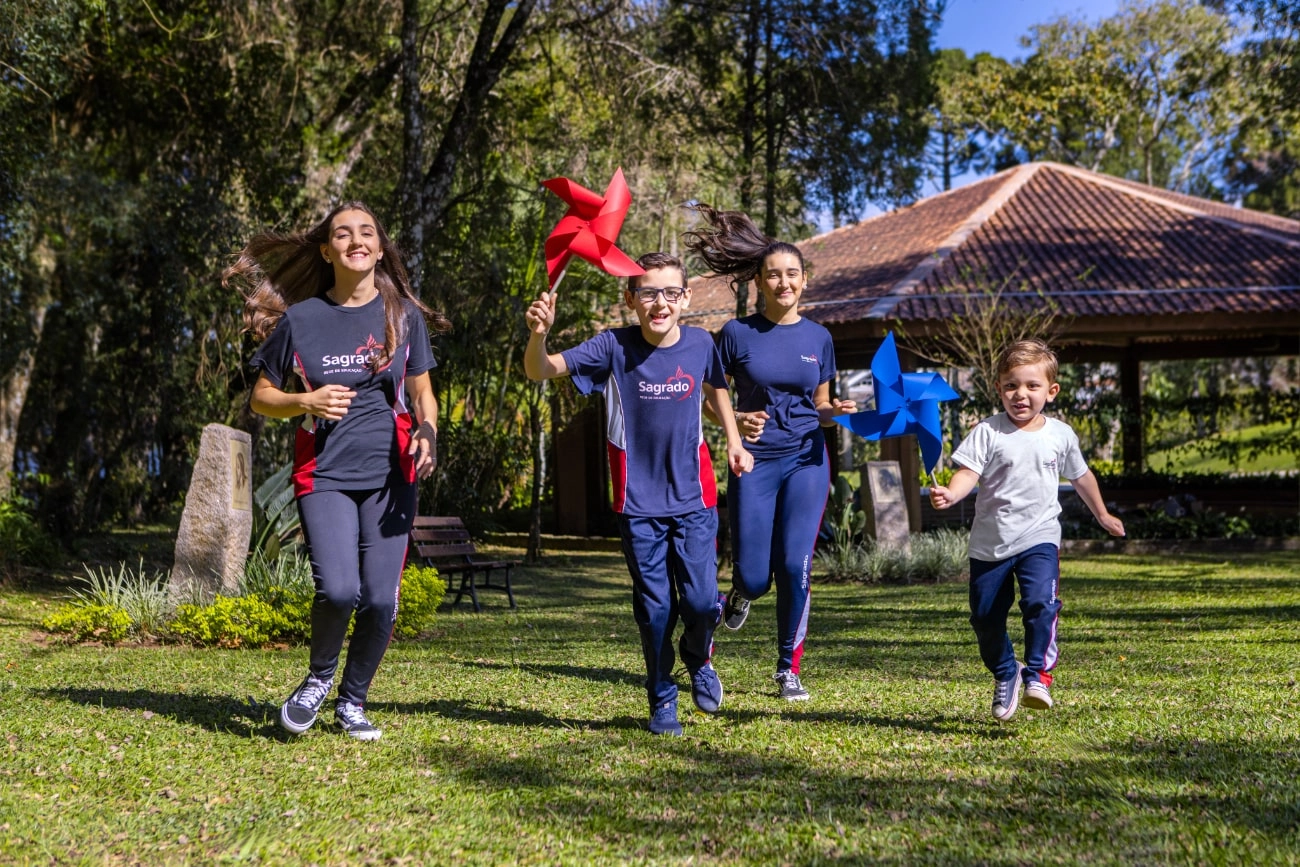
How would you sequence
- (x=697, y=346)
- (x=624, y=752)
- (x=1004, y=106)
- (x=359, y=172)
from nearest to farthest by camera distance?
1. (x=624, y=752)
2. (x=697, y=346)
3. (x=359, y=172)
4. (x=1004, y=106)

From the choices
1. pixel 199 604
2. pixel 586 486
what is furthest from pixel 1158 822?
pixel 586 486

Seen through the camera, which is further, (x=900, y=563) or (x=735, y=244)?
(x=900, y=563)

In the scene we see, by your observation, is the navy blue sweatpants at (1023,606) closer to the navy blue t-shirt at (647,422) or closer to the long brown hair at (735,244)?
the navy blue t-shirt at (647,422)

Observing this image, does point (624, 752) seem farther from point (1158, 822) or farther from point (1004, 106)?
point (1004, 106)

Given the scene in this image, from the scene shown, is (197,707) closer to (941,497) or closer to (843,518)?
(941,497)

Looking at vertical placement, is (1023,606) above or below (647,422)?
below

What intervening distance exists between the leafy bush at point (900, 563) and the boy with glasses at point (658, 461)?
8158mm

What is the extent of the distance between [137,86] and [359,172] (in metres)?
3.33

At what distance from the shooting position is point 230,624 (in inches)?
330

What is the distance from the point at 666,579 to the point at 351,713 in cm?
138

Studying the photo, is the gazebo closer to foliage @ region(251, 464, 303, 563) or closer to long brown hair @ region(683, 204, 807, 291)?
foliage @ region(251, 464, 303, 563)

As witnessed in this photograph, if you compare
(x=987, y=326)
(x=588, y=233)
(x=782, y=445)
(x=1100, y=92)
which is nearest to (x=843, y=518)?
(x=987, y=326)

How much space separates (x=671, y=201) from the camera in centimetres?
1600

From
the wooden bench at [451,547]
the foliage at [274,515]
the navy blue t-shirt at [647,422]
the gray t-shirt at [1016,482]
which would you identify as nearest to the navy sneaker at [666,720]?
the navy blue t-shirt at [647,422]
